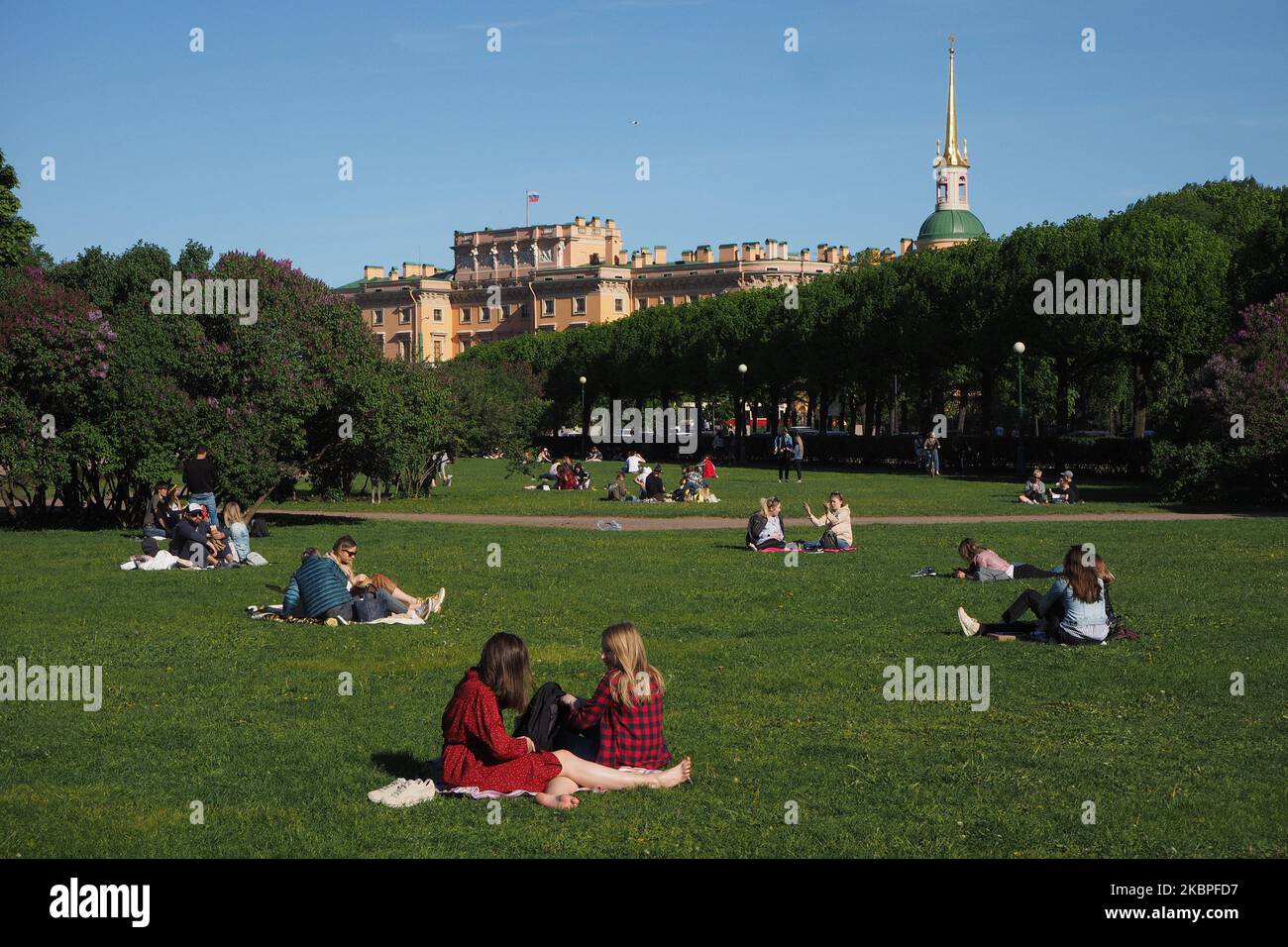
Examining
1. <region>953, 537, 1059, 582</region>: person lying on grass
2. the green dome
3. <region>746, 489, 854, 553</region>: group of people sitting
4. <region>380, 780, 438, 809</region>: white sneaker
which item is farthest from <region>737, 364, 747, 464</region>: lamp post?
the green dome

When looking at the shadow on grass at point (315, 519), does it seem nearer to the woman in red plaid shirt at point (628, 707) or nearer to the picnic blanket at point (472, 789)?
the picnic blanket at point (472, 789)

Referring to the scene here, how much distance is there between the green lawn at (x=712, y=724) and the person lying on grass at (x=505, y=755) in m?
0.18

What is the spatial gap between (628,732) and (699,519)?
80.2 feet

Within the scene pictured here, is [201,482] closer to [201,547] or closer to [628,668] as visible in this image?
[201,547]

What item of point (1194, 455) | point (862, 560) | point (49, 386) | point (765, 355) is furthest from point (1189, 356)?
point (49, 386)

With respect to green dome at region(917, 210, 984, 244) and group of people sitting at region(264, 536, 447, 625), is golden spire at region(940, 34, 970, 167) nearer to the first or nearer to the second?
green dome at region(917, 210, 984, 244)

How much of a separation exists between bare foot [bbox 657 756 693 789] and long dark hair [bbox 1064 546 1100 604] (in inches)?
244

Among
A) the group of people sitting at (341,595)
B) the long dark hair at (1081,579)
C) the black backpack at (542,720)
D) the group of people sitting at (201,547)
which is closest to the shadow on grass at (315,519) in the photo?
the group of people sitting at (201,547)

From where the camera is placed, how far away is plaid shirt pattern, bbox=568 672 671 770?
9562mm

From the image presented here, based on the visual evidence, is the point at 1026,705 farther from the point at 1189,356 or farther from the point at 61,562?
the point at 1189,356

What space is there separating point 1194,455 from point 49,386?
1035 inches

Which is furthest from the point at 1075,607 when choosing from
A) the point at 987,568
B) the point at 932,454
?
the point at 932,454

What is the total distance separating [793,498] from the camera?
141 ft

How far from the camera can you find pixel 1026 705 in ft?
38.9
